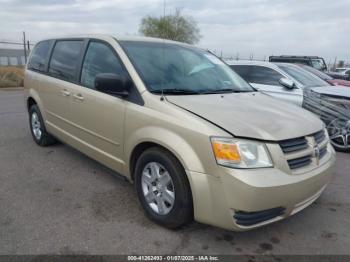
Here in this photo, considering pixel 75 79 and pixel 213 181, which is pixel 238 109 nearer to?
pixel 213 181

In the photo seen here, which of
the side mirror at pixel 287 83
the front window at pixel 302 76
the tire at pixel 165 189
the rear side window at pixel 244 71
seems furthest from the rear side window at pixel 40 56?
the front window at pixel 302 76

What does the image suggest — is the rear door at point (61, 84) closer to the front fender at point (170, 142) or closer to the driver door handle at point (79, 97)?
the driver door handle at point (79, 97)

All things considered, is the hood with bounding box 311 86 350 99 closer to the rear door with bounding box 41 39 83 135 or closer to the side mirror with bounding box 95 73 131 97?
the side mirror with bounding box 95 73 131 97

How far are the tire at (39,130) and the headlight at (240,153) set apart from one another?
3.52 metres

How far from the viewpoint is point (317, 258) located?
2.63 m

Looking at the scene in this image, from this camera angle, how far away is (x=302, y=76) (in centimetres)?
727

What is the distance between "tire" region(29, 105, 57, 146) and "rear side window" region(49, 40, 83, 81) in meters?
0.89

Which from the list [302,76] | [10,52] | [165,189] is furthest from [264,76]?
[10,52]

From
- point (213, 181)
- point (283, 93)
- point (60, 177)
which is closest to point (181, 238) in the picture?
point (213, 181)

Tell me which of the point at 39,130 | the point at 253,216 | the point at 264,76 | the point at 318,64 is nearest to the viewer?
the point at 253,216

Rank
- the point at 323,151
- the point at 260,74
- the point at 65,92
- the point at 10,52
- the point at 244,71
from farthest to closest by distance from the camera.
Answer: the point at 10,52
the point at 244,71
the point at 260,74
the point at 65,92
the point at 323,151

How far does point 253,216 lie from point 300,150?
0.71 m

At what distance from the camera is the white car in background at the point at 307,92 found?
5.82 metres

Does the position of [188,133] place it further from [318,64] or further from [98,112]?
[318,64]
